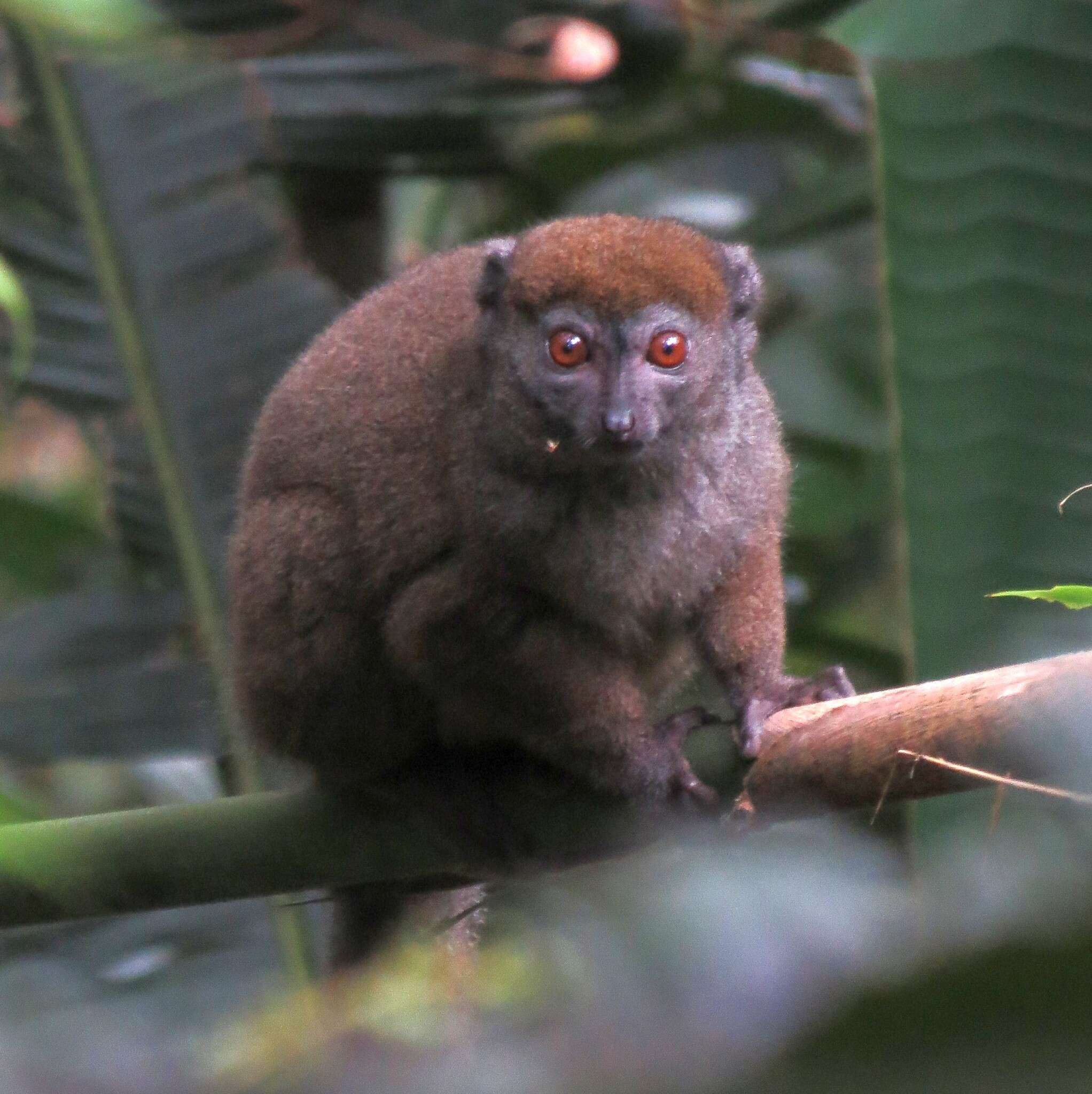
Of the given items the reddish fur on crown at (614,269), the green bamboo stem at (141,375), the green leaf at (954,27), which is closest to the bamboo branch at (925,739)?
the reddish fur on crown at (614,269)

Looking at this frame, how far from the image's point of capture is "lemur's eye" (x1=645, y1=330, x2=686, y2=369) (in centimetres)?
306

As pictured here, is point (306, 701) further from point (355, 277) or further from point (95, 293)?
point (355, 277)

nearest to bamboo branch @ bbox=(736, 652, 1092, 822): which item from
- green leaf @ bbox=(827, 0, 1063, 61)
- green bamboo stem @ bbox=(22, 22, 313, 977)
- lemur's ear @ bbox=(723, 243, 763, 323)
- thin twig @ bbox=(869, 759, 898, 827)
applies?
thin twig @ bbox=(869, 759, 898, 827)

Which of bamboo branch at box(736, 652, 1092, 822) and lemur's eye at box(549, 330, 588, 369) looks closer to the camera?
bamboo branch at box(736, 652, 1092, 822)

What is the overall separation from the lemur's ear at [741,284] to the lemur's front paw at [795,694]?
2.59 feet

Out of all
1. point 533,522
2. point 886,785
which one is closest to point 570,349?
point 533,522

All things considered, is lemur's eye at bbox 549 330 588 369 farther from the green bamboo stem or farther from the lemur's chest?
the green bamboo stem

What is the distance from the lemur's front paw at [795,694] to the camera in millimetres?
2949

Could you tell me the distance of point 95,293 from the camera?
17.1 ft

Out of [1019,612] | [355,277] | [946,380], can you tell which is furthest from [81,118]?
[1019,612]

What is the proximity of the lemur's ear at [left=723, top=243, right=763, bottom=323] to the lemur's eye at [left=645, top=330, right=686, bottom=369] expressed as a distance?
0.78 ft

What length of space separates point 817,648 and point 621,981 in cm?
451

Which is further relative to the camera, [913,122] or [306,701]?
[913,122]

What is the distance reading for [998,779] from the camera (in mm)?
1850
